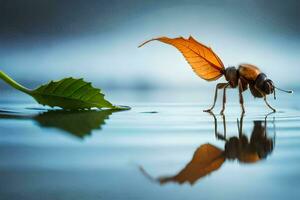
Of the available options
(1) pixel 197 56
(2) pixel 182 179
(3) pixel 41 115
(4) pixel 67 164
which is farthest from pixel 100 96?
(2) pixel 182 179

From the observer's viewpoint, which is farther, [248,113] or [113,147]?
[248,113]

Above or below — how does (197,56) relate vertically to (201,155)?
above

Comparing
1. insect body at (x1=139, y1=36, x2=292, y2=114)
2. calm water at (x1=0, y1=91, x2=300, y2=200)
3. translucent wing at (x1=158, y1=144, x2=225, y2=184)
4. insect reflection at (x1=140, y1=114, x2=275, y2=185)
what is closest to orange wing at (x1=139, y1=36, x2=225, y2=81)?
insect body at (x1=139, y1=36, x2=292, y2=114)

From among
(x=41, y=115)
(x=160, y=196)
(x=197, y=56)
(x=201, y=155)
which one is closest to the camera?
(x=160, y=196)

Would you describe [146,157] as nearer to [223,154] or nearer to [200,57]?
[223,154]

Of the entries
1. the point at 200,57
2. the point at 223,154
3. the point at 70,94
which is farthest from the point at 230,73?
the point at 223,154

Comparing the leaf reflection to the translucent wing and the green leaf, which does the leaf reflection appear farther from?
the translucent wing

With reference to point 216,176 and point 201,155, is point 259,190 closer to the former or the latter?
point 216,176
